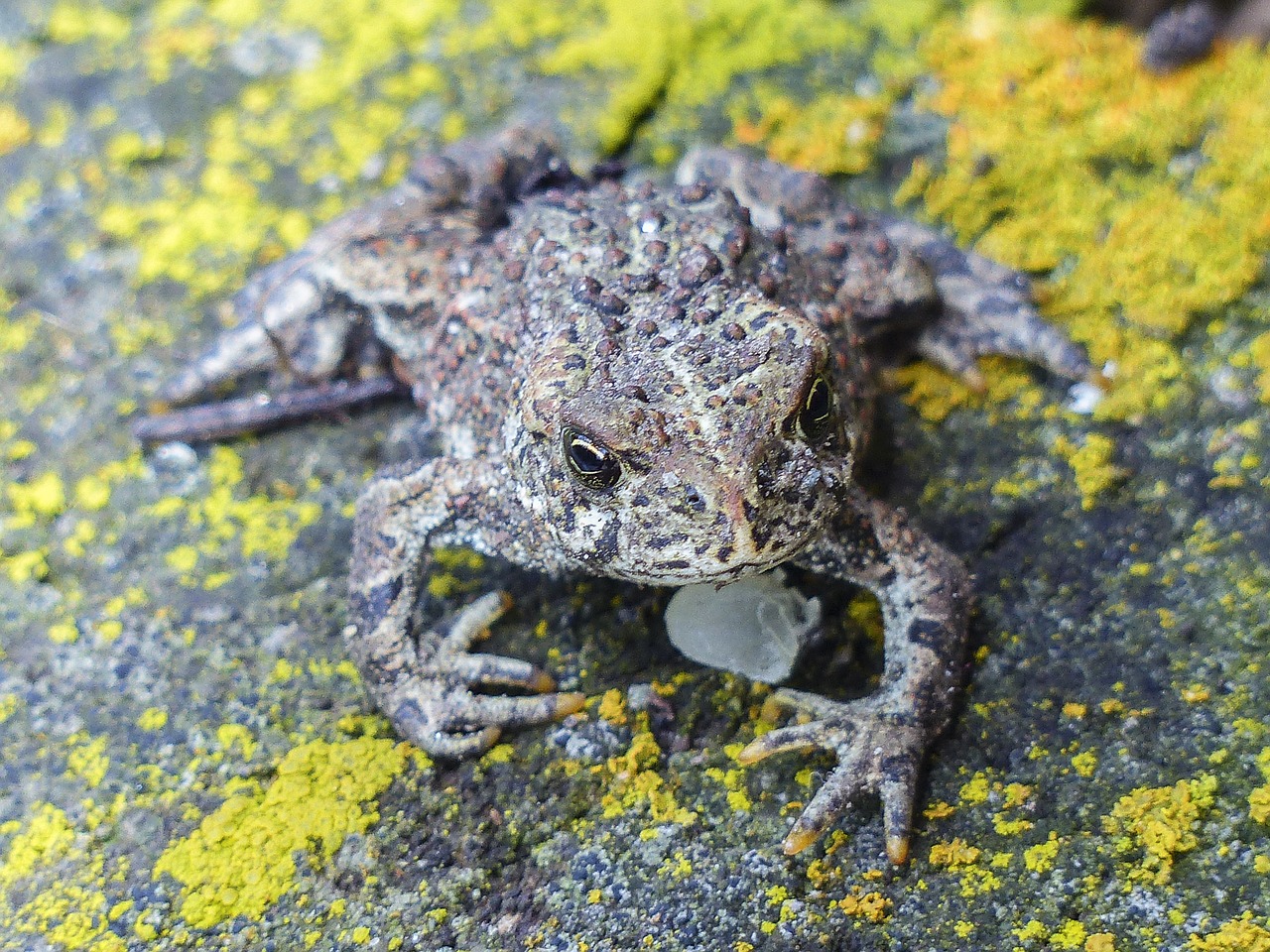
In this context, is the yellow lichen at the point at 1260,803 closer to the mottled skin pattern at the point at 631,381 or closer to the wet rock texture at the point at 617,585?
the wet rock texture at the point at 617,585

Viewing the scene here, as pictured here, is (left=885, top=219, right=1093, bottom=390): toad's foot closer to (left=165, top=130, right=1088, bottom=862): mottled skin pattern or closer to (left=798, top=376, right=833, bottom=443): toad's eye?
(left=165, top=130, right=1088, bottom=862): mottled skin pattern

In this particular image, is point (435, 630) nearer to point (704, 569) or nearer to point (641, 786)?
point (641, 786)

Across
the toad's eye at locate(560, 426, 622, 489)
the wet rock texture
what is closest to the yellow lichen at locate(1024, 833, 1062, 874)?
the wet rock texture

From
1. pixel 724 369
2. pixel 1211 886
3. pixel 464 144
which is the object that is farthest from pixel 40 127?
pixel 1211 886

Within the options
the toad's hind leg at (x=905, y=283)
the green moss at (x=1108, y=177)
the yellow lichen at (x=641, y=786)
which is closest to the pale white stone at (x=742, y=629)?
the yellow lichen at (x=641, y=786)

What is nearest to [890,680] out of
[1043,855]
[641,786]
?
[1043,855]

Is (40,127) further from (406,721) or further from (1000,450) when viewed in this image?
(1000,450)
